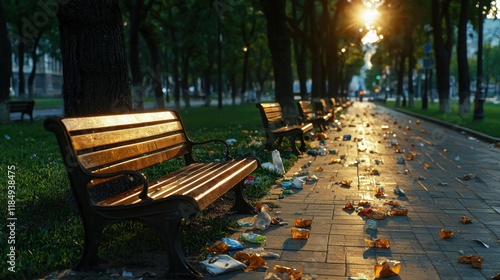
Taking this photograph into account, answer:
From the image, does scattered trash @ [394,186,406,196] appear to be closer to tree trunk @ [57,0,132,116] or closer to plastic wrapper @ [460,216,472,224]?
plastic wrapper @ [460,216,472,224]

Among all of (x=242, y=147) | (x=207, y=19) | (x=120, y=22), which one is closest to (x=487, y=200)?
(x=120, y=22)

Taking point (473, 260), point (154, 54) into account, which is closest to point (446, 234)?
point (473, 260)

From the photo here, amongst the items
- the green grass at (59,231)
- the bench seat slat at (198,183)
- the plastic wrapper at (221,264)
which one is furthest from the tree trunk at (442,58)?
the plastic wrapper at (221,264)

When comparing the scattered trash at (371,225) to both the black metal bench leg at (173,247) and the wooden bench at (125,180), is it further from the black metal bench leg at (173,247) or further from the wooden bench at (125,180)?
the black metal bench leg at (173,247)

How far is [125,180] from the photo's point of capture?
18.9 feet

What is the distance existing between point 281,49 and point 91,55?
10.4 m

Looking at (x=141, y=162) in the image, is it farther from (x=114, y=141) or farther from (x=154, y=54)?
(x=154, y=54)

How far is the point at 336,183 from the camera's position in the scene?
7.82 m

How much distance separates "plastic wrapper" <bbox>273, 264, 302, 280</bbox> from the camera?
3852mm

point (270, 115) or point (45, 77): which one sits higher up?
point (45, 77)

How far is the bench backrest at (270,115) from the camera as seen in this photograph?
34.5ft

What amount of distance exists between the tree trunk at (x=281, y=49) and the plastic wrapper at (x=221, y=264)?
11244 millimetres

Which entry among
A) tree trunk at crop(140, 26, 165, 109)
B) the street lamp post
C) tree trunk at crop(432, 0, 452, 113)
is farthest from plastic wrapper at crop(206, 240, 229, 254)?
tree trunk at crop(432, 0, 452, 113)

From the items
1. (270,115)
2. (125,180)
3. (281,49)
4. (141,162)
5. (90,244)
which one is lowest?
(90,244)
